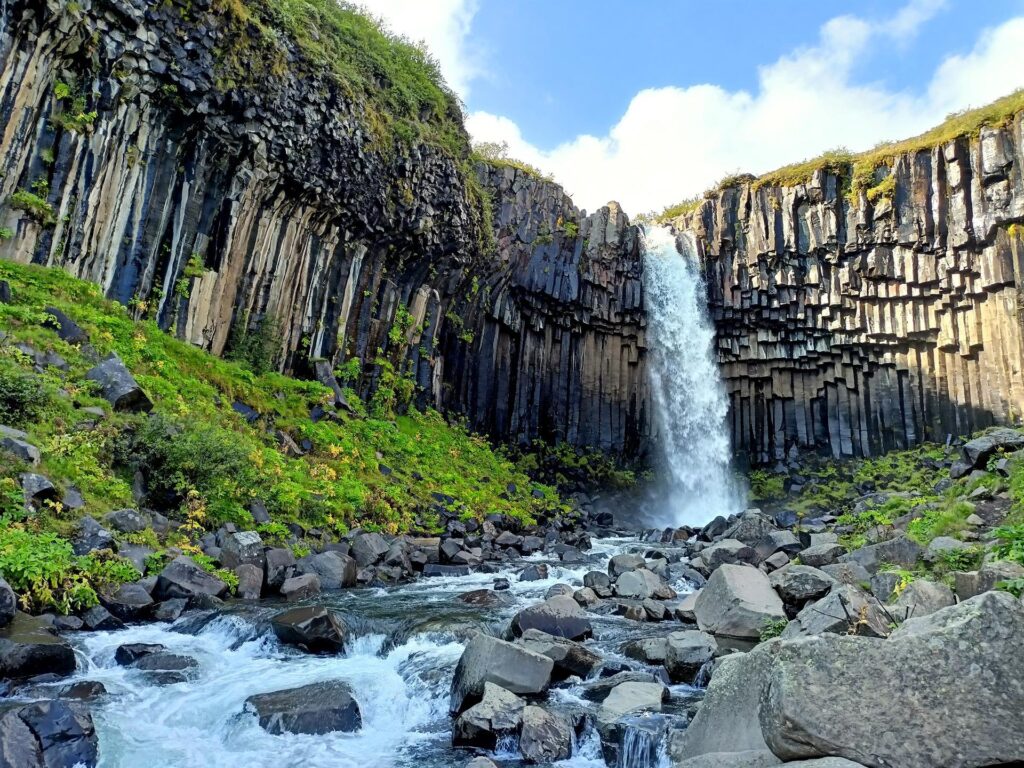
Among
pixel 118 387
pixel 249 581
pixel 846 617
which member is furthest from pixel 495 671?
pixel 118 387

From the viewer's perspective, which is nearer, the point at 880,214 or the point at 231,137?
the point at 231,137

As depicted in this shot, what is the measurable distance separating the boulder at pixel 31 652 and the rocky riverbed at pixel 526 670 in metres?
0.02

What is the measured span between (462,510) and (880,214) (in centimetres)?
2112

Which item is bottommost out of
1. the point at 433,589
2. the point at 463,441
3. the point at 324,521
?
the point at 433,589

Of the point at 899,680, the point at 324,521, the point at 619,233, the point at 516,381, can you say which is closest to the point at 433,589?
the point at 324,521

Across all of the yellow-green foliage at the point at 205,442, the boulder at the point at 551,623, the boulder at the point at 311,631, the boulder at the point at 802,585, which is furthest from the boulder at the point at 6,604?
the boulder at the point at 802,585

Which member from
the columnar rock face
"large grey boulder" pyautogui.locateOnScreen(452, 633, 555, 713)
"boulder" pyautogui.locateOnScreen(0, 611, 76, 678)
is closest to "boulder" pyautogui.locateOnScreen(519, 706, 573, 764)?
"large grey boulder" pyautogui.locateOnScreen(452, 633, 555, 713)

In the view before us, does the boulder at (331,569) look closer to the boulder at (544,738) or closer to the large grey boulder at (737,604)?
the large grey boulder at (737,604)

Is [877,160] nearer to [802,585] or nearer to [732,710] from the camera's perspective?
[802,585]

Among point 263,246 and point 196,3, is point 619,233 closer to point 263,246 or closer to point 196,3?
point 263,246

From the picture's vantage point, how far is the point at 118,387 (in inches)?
459

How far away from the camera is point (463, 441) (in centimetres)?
2447

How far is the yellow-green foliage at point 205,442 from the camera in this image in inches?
405

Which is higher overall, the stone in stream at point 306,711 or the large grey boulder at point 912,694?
the large grey boulder at point 912,694
